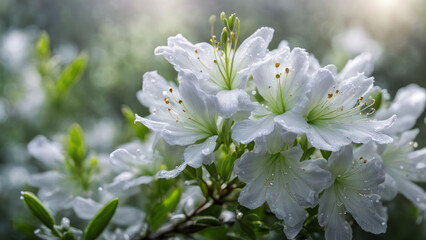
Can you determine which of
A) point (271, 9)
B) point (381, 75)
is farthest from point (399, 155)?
point (271, 9)

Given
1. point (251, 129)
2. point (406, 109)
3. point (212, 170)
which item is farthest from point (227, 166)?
point (406, 109)

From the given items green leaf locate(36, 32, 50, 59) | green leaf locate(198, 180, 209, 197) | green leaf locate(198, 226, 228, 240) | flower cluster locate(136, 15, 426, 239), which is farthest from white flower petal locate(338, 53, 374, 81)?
green leaf locate(36, 32, 50, 59)

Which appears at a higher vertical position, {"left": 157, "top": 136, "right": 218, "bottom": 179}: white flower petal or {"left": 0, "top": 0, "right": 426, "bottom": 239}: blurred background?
{"left": 157, "top": 136, "right": 218, "bottom": 179}: white flower petal

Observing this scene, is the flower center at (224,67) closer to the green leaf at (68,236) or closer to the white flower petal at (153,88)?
the white flower petal at (153,88)

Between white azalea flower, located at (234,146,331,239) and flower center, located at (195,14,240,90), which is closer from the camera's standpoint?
white azalea flower, located at (234,146,331,239)

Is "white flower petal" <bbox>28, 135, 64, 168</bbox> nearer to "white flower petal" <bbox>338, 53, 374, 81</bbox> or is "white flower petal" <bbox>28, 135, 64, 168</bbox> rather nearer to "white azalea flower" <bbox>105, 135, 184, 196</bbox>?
"white azalea flower" <bbox>105, 135, 184, 196</bbox>


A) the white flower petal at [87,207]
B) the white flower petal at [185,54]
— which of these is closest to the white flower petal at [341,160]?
the white flower petal at [185,54]

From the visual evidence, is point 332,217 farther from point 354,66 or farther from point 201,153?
point 354,66

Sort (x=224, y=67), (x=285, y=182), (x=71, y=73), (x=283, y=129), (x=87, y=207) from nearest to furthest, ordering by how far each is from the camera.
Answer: (x=283, y=129)
(x=285, y=182)
(x=224, y=67)
(x=87, y=207)
(x=71, y=73)
